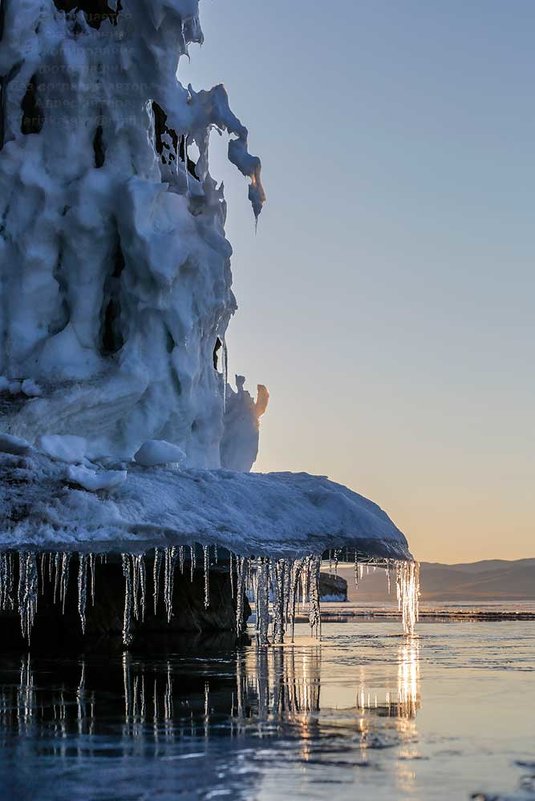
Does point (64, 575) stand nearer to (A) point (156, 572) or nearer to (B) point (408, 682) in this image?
(A) point (156, 572)

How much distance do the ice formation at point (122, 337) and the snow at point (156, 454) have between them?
6 cm


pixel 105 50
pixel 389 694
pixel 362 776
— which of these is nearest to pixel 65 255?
pixel 105 50

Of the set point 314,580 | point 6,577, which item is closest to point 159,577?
point 314,580

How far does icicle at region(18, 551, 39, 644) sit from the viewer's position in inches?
775

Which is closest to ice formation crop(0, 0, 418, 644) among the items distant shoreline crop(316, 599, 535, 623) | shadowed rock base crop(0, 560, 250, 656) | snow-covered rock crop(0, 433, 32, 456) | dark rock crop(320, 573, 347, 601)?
snow-covered rock crop(0, 433, 32, 456)

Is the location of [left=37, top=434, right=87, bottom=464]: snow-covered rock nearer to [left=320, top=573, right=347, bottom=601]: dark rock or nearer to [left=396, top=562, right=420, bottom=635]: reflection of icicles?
[left=396, top=562, right=420, bottom=635]: reflection of icicles

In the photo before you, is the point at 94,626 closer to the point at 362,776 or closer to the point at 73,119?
the point at 73,119

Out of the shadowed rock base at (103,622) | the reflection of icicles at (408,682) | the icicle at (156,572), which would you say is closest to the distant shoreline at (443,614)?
the shadowed rock base at (103,622)

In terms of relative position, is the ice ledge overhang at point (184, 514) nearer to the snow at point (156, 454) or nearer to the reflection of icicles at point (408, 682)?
the snow at point (156, 454)

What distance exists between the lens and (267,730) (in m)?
9.78

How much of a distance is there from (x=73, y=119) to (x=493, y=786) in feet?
63.2

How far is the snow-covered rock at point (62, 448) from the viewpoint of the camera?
2017 cm

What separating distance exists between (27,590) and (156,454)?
10.5ft

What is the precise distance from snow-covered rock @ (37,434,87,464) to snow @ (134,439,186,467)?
3.34 ft
